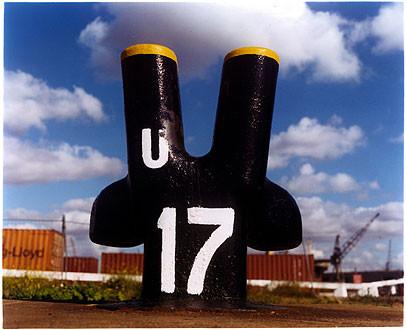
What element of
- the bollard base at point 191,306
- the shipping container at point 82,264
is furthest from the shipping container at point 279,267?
the bollard base at point 191,306

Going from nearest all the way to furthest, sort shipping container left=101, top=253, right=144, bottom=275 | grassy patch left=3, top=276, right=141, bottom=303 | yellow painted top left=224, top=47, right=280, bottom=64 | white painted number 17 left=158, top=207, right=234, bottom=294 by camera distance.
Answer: white painted number 17 left=158, top=207, right=234, bottom=294 → yellow painted top left=224, top=47, right=280, bottom=64 → grassy patch left=3, top=276, right=141, bottom=303 → shipping container left=101, top=253, right=144, bottom=275

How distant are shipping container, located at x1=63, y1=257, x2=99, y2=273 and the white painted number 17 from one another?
2374 centimetres

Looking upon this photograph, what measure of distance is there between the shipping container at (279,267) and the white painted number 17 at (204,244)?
81.5 ft

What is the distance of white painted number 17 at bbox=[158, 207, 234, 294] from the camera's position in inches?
283

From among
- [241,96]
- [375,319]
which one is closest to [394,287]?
[375,319]

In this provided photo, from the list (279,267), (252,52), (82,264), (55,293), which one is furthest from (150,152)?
(279,267)

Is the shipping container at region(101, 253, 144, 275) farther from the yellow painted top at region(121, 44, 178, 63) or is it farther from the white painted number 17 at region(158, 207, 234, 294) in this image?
the yellow painted top at region(121, 44, 178, 63)

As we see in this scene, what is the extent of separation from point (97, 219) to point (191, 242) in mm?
1534

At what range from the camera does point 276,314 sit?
22.7 ft

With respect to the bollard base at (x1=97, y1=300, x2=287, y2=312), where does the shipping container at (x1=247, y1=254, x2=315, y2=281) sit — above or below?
above

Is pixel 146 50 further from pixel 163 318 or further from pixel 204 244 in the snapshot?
pixel 163 318

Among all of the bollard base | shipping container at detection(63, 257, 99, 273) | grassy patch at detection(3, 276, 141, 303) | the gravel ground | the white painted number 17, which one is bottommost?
the gravel ground

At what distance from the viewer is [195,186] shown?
293 inches

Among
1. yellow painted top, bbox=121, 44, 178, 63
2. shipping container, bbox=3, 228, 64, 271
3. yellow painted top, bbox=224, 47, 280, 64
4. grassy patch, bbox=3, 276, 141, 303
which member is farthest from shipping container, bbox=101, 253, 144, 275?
yellow painted top, bbox=224, 47, 280, 64
